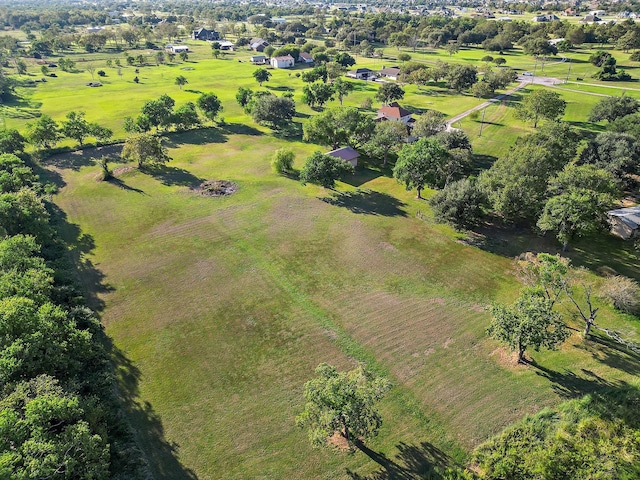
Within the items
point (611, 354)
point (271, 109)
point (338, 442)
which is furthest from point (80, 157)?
point (611, 354)

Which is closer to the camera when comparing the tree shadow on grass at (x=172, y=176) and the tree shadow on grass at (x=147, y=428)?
the tree shadow on grass at (x=147, y=428)

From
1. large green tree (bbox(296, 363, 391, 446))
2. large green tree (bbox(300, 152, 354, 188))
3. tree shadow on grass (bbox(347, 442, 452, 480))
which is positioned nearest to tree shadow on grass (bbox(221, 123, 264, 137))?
large green tree (bbox(300, 152, 354, 188))

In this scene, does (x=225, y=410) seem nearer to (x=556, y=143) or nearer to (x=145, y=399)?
(x=145, y=399)

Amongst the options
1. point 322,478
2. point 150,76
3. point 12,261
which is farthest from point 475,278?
point 150,76

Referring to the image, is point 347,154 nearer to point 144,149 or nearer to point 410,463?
point 144,149

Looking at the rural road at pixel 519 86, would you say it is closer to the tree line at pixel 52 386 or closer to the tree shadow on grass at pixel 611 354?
the tree shadow on grass at pixel 611 354

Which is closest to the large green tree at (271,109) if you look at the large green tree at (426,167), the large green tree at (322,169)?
the large green tree at (322,169)
